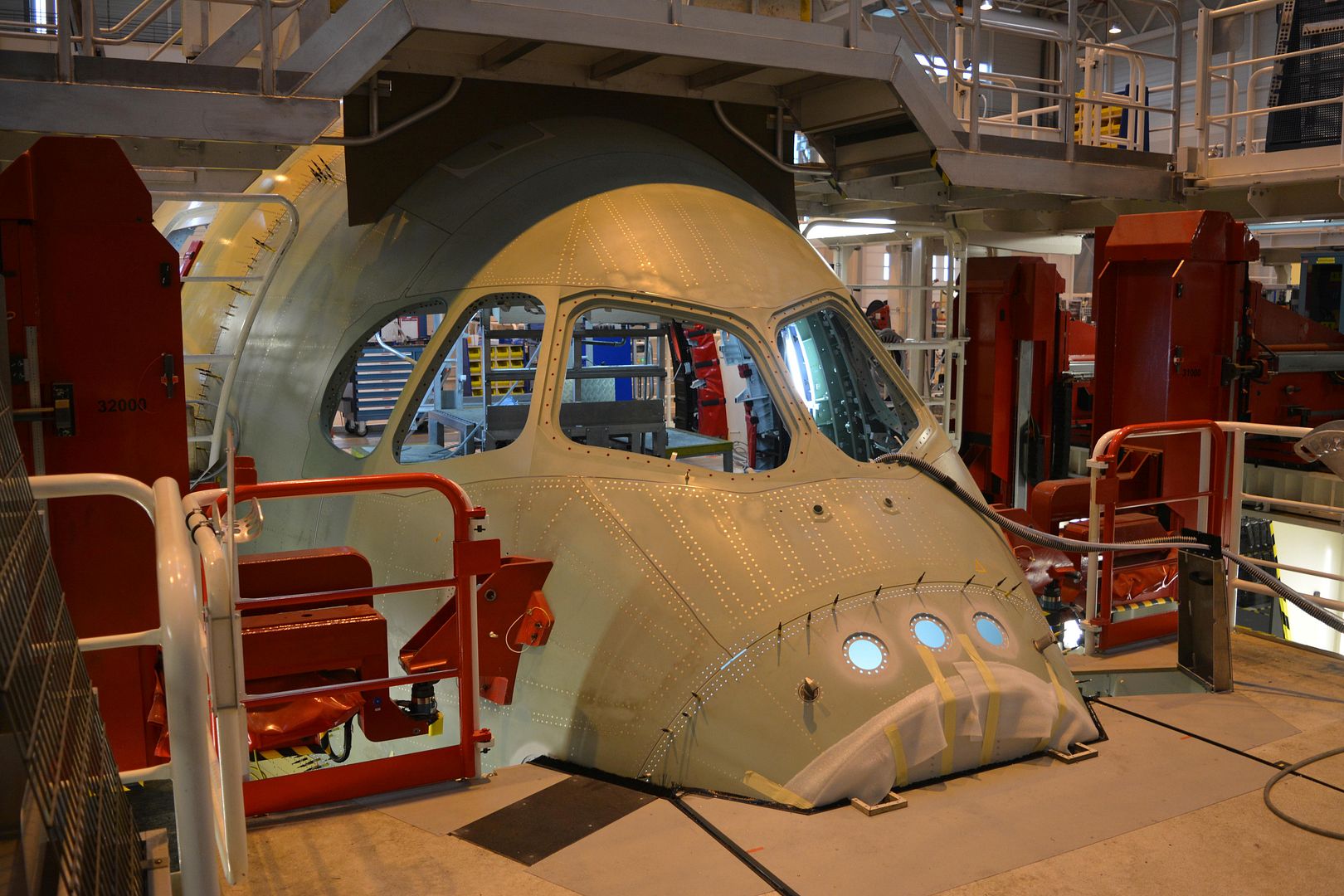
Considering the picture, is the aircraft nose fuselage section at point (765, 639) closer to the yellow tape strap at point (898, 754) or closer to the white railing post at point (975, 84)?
the yellow tape strap at point (898, 754)

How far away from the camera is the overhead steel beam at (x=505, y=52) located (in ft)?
22.0

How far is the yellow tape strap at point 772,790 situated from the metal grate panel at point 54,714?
2.36 metres

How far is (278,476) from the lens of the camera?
730 cm

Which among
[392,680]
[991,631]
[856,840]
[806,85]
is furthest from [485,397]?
[856,840]

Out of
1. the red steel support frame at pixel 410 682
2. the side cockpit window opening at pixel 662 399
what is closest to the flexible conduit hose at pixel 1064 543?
the side cockpit window opening at pixel 662 399

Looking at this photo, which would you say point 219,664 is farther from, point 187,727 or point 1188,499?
point 1188,499

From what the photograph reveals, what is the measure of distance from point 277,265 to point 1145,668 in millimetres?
6455

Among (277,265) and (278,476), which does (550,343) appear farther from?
(277,265)

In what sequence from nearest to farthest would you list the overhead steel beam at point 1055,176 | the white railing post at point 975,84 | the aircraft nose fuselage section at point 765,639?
the aircraft nose fuselage section at point 765,639, the white railing post at point 975,84, the overhead steel beam at point 1055,176

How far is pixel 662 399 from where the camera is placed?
27.8ft

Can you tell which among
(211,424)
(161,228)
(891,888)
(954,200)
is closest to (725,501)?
(891,888)

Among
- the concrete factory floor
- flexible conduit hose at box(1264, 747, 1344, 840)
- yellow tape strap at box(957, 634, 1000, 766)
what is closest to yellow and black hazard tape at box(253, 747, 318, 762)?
the concrete factory floor

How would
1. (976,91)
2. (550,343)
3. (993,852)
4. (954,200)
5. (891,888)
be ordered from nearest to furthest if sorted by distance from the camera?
(891,888)
(993,852)
(550,343)
(976,91)
(954,200)

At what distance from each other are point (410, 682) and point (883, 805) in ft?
6.73
